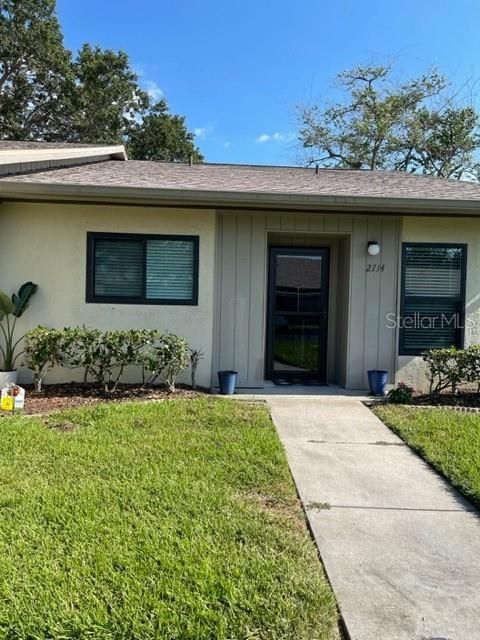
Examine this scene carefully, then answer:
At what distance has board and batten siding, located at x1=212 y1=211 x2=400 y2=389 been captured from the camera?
7109 millimetres

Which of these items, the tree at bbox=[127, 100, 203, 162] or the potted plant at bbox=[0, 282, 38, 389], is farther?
the tree at bbox=[127, 100, 203, 162]

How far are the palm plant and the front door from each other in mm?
3625

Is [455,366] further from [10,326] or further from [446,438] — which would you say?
[10,326]

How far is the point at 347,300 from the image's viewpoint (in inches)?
285

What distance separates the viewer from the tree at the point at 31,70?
21797 mm

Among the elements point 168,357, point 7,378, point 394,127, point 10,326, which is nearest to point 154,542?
point 168,357

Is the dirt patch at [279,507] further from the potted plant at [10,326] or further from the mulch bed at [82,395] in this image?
the potted plant at [10,326]

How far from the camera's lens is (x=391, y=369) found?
718 cm

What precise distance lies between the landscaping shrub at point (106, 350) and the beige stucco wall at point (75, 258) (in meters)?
0.48

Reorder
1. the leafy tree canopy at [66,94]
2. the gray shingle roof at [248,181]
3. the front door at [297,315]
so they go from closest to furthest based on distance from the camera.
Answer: the gray shingle roof at [248,181]
the front door at [297,315]
the leafy tree canopy at [66,94]

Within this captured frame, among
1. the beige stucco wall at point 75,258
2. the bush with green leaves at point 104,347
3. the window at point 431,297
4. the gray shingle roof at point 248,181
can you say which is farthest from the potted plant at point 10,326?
the window at point 431,297

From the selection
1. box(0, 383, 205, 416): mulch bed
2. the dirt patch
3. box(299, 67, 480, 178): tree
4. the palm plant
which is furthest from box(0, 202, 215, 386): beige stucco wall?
box(299, 67, 480, 178): tree

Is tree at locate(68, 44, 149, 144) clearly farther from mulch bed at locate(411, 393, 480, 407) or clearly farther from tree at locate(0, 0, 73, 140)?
mulch bed at locate(411, 393, 480, 407)

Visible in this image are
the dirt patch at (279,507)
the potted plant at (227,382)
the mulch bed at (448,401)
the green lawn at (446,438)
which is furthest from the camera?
the potted plant at (227,382)
